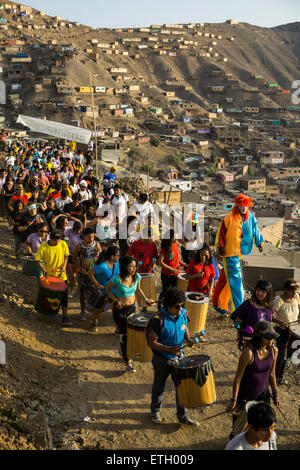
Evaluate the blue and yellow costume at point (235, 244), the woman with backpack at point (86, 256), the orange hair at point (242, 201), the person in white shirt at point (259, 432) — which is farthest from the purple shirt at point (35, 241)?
the person in white shirt at point (259, 432)

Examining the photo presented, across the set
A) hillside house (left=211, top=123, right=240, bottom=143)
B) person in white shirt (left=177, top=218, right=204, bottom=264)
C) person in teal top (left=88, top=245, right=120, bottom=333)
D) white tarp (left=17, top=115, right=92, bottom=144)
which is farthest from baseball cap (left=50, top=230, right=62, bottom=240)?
hillside house (left=211, top=123, right=240, bottom=143)

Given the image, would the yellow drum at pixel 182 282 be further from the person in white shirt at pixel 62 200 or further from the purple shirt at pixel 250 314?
the person in white shirt at pixel 62 200

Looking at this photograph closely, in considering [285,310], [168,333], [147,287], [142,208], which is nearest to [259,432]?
[168,333]

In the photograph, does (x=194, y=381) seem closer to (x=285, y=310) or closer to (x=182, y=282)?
(x=285, y=310)

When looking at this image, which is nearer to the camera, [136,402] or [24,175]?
[136,402]

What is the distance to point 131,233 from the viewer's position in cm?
803

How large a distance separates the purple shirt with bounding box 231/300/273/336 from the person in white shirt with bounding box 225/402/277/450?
1597 millimetres

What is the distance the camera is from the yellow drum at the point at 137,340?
507 cm

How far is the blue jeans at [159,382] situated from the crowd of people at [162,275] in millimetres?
10

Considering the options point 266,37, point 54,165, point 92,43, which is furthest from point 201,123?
point 266,37

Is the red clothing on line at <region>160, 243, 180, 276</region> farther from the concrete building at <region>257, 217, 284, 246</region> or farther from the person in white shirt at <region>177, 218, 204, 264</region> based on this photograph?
the concrete building at <region>257, 217, 284, 246</region>

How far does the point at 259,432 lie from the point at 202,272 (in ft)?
10.8

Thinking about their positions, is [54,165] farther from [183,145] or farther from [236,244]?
[183,145]
